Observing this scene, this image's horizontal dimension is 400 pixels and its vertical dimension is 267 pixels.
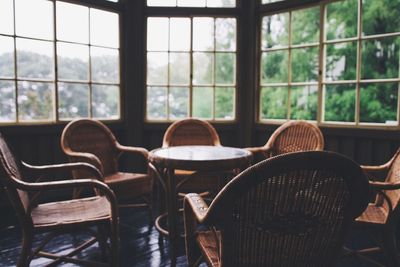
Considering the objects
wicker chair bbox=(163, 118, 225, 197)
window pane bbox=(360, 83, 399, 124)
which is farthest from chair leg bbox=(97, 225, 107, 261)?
window pane bbox=(360, 83, 399, 124)

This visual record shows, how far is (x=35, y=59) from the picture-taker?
3.28 metres

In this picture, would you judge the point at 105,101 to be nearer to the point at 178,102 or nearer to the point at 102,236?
the point at 178,102

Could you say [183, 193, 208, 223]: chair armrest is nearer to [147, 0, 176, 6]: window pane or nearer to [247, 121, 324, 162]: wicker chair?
[247, 121, 324, 162]: wicker chair

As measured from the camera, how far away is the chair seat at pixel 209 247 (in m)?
1.32

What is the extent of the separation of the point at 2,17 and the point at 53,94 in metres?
0.78

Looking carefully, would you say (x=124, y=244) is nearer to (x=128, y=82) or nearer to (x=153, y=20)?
(x=128, y=82)

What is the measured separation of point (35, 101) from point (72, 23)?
0.86 metres

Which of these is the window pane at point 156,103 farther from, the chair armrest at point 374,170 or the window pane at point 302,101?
the chair armrest at point 374,170

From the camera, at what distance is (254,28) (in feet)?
12.4

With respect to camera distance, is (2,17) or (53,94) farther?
(53,94)

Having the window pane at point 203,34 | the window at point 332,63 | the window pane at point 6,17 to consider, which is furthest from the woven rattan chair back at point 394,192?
the window pane at point 6,17

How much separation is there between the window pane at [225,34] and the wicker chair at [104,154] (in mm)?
1612

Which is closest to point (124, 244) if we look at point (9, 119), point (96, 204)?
point (96, 204)

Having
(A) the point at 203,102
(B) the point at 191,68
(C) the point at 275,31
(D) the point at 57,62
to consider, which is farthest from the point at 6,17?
(C) the point at 275,31
